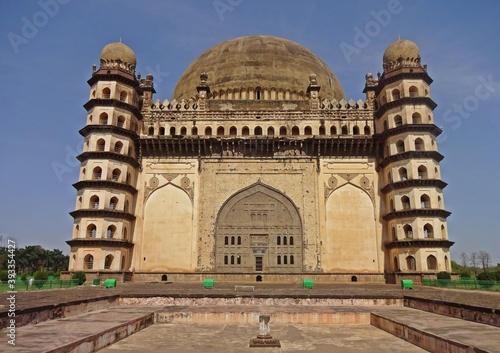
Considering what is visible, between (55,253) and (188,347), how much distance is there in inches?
2734

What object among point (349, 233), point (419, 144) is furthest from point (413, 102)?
point (349, 233)

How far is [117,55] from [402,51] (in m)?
20.0

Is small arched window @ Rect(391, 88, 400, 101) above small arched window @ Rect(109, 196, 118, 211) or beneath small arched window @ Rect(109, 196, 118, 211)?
above

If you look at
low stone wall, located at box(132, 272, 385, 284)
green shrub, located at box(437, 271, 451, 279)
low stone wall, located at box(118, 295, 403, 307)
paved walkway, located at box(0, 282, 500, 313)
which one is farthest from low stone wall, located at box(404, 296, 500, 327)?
low stone wall, located at box(132, 272, 385, 284)

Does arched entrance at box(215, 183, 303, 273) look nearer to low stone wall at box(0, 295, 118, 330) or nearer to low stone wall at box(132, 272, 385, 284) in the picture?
low stone wall at box(132, 272, 385, 284)

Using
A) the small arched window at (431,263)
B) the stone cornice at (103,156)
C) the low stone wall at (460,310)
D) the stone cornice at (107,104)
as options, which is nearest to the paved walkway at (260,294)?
the low stone wall at (460,310)

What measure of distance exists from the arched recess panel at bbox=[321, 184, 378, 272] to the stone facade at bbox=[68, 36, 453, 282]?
7 cm

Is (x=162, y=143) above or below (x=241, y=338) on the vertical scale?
above

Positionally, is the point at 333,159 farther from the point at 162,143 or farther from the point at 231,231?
the point at 162,143

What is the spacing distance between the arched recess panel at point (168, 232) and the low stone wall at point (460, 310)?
16.2m

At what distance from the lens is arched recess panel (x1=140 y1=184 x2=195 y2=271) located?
1045 inches

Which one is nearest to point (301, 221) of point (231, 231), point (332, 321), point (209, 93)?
point (231, 231)

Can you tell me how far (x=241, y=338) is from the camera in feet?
29.8

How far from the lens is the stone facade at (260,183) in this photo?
83.5 ft
